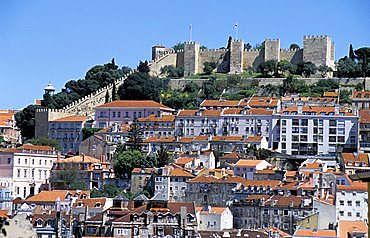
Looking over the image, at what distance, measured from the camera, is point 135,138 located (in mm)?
47812

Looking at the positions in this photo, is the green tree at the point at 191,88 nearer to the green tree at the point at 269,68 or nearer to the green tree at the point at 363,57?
the green tree at the point at 269,68

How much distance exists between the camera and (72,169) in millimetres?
45844

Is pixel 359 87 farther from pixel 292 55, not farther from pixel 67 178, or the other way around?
pixel 67 178

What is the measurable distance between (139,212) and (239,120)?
1449cm

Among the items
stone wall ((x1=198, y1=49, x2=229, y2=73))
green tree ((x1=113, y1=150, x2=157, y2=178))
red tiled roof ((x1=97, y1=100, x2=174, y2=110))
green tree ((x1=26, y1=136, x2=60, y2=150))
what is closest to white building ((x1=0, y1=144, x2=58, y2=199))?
green tree ((x1=26, y1=136, x2=60, y2=150))

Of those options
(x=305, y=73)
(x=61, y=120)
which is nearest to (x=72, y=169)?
(x=61, y=120)

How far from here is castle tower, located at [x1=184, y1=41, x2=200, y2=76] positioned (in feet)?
201

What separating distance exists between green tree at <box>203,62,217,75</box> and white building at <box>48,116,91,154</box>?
10.2m

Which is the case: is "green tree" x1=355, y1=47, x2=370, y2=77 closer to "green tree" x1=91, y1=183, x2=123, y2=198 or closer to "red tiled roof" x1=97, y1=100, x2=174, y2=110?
"red tiled roof" x1=97, y1=100, x2=174, y2=110

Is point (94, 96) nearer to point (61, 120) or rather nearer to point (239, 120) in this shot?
point (61, 120)

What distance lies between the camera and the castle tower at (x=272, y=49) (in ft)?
197

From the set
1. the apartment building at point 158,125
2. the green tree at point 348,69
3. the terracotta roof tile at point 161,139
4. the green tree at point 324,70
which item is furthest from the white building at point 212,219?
the green tree at point 324,70

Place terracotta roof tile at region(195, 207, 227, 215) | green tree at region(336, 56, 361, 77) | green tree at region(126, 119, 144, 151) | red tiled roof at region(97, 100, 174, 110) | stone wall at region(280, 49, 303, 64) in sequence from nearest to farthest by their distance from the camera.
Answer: terracotta roof tile at region(195, 207, 227, 215) → green tree at region(126, 119, 144, 151) → red tiled roof at region(97, 100, 174, 110) → green tree at region(336, 56, 361, 77) → stone wall at region(280, 49, 303, 64)

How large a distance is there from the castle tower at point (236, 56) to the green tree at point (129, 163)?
16802mm
